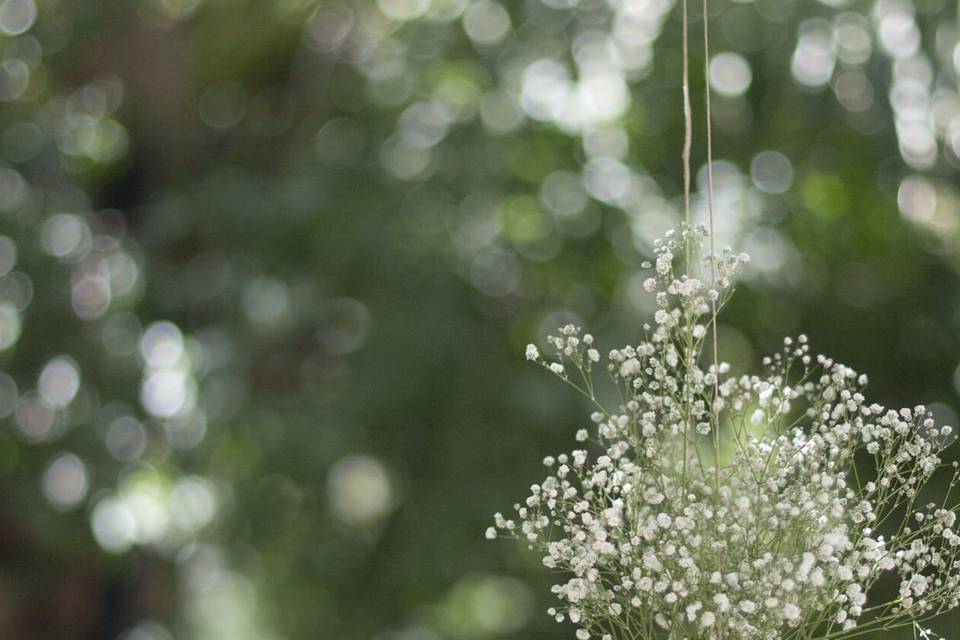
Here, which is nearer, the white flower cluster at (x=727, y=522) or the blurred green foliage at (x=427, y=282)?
the white flower cluster at (x=727, y=522)

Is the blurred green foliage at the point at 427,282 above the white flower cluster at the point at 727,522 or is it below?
above

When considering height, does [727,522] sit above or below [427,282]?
below

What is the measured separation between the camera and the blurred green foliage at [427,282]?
129 inches

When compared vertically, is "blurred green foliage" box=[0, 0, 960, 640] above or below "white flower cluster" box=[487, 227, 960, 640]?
above

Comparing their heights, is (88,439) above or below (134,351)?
below

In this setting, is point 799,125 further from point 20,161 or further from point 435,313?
point 20,161

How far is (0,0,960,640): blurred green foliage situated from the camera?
327 centimetres

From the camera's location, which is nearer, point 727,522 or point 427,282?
point 727,522

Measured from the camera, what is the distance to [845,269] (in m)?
3.40

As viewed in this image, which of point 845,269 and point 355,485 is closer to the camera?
point 845,269

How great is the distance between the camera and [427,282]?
134 inches

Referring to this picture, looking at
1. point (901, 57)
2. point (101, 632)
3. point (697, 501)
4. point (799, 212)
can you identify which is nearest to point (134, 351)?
point (101, 632)

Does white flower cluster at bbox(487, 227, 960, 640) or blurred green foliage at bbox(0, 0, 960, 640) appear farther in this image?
blurred green foliage at bbox(0, 0, 960, 640)

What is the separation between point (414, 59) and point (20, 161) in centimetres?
119
